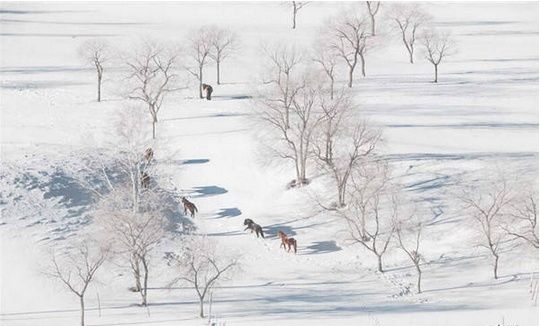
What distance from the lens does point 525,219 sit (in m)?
34.6

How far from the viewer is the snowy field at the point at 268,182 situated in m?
31.0

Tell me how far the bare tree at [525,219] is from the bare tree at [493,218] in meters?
0.40

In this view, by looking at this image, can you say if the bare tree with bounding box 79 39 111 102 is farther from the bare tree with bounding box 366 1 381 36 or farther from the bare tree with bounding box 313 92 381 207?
the bare tree with bounding box 366 1 381 36

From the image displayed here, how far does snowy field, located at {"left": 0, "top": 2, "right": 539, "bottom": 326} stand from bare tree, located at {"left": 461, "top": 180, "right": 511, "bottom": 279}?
695mm

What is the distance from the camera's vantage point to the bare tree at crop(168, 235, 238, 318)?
30203mm

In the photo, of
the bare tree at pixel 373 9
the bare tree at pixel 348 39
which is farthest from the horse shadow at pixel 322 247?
the bare tree at pixel 373 9

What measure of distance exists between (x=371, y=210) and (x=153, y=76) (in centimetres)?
1780

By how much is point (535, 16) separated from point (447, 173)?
48082 millimetres

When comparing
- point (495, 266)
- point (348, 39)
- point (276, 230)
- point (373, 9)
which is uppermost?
point (373, 9)

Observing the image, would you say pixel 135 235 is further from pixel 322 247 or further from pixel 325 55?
pixel 325 55

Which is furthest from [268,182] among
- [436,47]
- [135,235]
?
[436,47]

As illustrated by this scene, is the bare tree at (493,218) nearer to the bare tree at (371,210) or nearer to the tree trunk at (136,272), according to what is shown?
the bare tree at (371,210)

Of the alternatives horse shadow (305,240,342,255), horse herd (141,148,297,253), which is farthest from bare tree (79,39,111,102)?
horse shadow (305,240,342,255)

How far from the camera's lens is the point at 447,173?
42031mm
